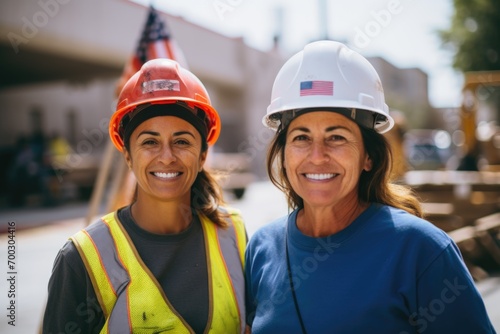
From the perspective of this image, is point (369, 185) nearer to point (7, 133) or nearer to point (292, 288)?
point (292, 288)

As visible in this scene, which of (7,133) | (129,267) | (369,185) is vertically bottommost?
(129,267)

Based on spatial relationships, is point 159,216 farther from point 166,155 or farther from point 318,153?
point 318,153

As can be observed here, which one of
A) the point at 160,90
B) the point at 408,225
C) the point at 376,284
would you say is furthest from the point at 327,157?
the point at 160,90

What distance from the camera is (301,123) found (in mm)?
2289

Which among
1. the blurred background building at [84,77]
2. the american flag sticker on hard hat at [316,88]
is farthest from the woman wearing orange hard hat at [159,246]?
the blurred background building at [84,77]

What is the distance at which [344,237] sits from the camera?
213 cm

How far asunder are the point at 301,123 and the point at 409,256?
76 cm

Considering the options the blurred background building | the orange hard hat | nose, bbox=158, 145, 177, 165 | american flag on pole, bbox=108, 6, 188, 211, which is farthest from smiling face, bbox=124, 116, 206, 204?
the blurred background building

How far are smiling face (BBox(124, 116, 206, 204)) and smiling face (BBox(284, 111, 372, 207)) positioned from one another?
1.92 feet

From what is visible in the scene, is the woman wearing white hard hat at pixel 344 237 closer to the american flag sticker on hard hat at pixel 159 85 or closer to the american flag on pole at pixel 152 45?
the american flag sticker on hard hat at pixel 159 85

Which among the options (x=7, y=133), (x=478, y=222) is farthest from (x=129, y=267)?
(x=7, y=133)

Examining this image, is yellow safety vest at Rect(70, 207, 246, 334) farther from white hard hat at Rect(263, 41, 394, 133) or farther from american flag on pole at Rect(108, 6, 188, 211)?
american flag on pole at Rect(108, 6, 188, 211)

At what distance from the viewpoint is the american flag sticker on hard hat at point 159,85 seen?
252cm

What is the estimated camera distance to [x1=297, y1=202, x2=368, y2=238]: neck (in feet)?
7.48
